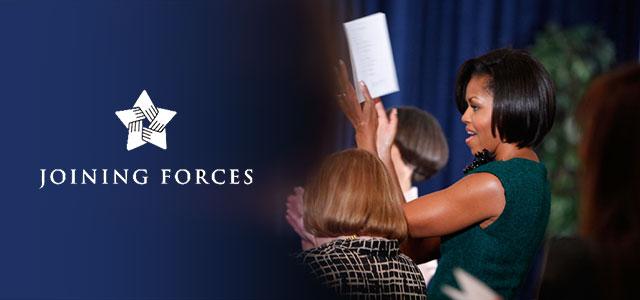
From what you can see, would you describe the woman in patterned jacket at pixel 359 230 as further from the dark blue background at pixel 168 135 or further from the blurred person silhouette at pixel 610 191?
the dark blue background at pixel 168 135

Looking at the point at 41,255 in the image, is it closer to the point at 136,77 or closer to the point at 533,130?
the point at 136,77

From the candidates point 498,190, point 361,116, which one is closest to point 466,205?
point 498,190

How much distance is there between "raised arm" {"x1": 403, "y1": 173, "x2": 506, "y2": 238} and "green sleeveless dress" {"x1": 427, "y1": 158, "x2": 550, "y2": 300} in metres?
0.02

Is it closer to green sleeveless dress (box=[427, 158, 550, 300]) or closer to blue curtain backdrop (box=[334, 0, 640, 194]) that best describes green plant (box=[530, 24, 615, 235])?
blue curtain backdrop (box=[334, 0, 640, 194])

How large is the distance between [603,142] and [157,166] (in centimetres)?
220

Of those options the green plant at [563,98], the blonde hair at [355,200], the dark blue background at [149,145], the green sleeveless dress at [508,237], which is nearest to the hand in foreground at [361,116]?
the blonde hair at [355,200]

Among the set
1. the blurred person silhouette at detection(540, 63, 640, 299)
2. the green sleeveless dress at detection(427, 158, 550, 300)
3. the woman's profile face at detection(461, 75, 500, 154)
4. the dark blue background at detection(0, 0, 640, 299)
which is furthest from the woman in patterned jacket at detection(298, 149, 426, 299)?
the dark blue background at detection(0, 0, 640, 299)

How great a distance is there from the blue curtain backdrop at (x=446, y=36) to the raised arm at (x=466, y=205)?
1376mm

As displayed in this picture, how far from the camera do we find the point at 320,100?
10.3 ft

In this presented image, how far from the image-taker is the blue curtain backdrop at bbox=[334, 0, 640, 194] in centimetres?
324

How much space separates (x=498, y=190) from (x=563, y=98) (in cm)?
180

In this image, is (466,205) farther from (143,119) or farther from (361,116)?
(143,119)

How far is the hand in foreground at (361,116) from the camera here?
2.16m

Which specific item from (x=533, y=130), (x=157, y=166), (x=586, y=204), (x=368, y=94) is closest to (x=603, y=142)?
(x=586, y=204)
